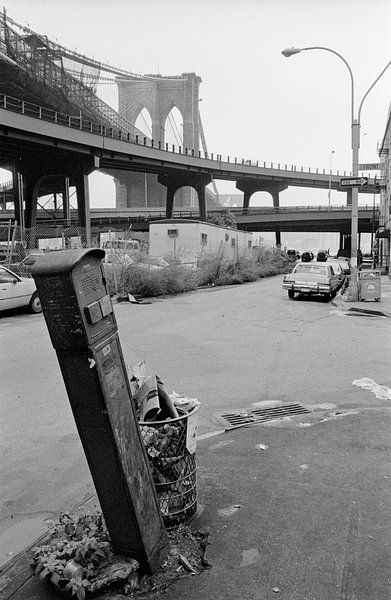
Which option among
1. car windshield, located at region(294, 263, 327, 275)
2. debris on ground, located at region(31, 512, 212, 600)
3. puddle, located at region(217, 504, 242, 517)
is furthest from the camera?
car windshield, located at region(294, 263, 327, 275)

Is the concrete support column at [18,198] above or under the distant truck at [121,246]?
above

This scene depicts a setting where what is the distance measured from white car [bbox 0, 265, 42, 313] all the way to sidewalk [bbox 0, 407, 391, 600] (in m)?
10.2

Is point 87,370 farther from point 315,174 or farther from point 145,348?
point 315,174

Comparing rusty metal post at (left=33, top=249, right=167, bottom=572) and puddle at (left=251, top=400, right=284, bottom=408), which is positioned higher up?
rusty metal post at (left=33, top=249, right=167, bottom=572)

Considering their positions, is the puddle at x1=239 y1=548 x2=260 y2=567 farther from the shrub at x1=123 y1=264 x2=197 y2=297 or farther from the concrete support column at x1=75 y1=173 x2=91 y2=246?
the concrete support column at x1=75 y1=173 x2=91 y2=246

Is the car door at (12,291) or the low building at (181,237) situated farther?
the low building at (181,237)

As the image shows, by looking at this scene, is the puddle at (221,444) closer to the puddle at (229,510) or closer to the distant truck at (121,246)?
the puddle at (229,510)

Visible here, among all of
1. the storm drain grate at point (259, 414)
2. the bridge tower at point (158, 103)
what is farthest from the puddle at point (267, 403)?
the bridge tower at point (158, 103)

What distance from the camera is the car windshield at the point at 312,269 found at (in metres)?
21.3

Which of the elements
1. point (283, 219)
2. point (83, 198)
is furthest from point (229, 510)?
point (283, 219)

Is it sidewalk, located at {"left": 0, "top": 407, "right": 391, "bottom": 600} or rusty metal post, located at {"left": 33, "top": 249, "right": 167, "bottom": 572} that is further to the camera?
sidewalk, located at {"left": 0, "top": 407, "right": 391, "bottom": 600}

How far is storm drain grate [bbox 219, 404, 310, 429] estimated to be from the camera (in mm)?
5528

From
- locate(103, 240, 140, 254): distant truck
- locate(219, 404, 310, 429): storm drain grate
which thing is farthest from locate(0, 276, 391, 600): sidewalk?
locate(103, 240, 140, 254): distant truck

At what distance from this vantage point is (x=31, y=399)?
6414 millimetres
